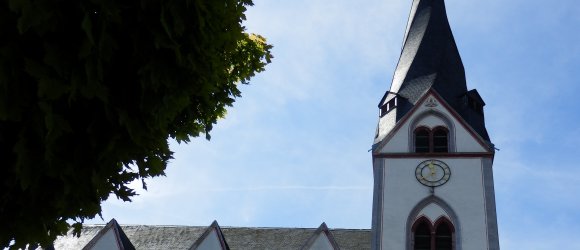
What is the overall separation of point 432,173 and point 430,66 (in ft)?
17.2

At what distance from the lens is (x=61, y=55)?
7.04 metres

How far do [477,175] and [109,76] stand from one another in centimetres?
1880

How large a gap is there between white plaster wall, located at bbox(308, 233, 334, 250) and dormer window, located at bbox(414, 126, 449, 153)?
449cm

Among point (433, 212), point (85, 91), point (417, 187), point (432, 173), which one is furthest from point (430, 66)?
point (85, 91)

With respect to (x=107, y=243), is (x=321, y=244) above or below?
above

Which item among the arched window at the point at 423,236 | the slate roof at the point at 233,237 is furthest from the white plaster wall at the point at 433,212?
the slate roof at the point at 233,237

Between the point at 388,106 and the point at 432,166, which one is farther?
the point at 388,106

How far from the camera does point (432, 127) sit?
2617 centimetres

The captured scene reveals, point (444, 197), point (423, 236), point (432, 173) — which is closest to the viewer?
point (423, 236)

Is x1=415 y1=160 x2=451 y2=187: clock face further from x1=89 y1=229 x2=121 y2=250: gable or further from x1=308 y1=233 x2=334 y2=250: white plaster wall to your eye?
x1=89 y1=229 x2=121 y2=250: gable

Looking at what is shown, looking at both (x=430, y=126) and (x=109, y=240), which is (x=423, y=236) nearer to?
(x=430, y=126)

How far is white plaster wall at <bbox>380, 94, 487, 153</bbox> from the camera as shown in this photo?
25.4 m

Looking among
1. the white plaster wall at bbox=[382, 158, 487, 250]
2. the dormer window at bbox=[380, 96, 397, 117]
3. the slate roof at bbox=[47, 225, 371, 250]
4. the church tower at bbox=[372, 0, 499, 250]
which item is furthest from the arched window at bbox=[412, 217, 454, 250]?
the dormer window at bbox=[380, 96, 397, 117]

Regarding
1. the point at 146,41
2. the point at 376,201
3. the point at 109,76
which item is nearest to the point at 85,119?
the point at 109,76
